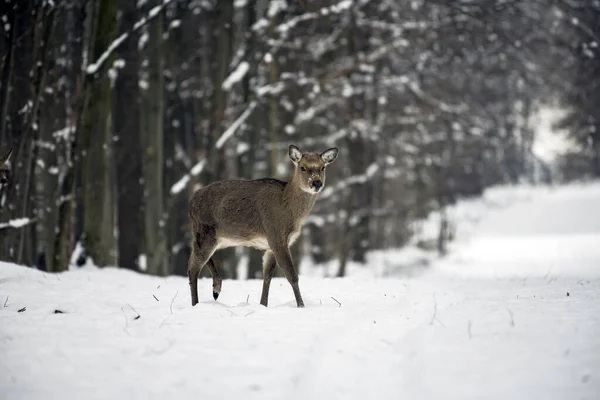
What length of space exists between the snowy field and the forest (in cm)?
343

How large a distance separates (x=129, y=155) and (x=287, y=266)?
365 inches

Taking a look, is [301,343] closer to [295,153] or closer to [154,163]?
[295,153]

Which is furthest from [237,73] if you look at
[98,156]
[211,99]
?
[98,156]

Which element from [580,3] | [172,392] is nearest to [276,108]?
[580,3]

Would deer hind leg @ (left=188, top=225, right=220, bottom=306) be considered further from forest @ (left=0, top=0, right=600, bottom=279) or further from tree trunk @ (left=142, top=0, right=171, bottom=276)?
tree trunk @ (left=142, top=0, right=171, bottom=276)

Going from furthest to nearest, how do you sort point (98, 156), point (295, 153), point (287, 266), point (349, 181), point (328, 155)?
point (349, 181), point (98, 156), point (328, 155), point (295, 153), point (287, 266)

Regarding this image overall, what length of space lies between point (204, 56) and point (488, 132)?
8.82m

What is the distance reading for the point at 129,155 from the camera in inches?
585

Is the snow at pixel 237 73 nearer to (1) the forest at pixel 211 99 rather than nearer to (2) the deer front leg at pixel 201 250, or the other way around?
(1) the forest at pixel 211 99

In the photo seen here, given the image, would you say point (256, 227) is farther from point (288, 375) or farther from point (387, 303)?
point (288, 375)

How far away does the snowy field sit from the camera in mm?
3959

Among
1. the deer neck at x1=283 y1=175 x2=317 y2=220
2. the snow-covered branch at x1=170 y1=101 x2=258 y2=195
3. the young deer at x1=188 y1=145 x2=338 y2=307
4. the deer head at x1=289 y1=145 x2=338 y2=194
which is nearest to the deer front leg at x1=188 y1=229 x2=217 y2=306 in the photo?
the young deer at x1=188 y1=145 x2=338 y2=307

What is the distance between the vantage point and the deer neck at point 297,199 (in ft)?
23.4

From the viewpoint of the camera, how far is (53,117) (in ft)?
44.4
